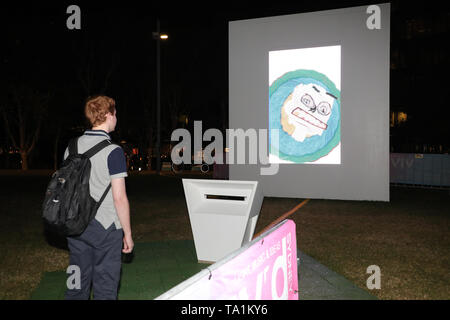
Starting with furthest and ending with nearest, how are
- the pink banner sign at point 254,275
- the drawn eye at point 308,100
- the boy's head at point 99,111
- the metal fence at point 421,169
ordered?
the metal fence at point 421,169, the drawn eye at point 308,100, the boy's head at point 99,111, the pink banner sign at point 254,275

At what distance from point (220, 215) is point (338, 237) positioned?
273cm

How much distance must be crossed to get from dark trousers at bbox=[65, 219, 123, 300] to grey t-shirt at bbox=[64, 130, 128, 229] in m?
0.07

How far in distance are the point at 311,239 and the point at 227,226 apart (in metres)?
2.16

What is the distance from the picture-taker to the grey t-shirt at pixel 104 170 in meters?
2.57

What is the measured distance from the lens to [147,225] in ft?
26.4

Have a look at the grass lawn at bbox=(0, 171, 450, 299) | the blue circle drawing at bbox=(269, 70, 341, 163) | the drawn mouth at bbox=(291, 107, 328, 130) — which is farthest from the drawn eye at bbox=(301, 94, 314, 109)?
the grass lawn at bbox=(0, 171, 450, 299)

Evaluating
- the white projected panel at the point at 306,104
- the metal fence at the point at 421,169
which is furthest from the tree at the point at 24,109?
the metal fence at the point at 421,169

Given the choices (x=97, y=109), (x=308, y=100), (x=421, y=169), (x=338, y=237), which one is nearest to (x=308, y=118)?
(x=308, y=100)

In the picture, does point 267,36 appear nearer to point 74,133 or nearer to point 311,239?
point 311,239

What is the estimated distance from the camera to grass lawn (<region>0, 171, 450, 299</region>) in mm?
4613

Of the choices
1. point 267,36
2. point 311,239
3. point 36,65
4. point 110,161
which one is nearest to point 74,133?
point 36,65

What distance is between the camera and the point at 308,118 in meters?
12.1

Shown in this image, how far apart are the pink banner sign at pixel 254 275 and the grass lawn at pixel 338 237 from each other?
1861 mm

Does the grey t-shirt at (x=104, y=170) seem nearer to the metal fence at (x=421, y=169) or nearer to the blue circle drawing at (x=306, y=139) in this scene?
the blue circle drawing at (x=306, y=139)
